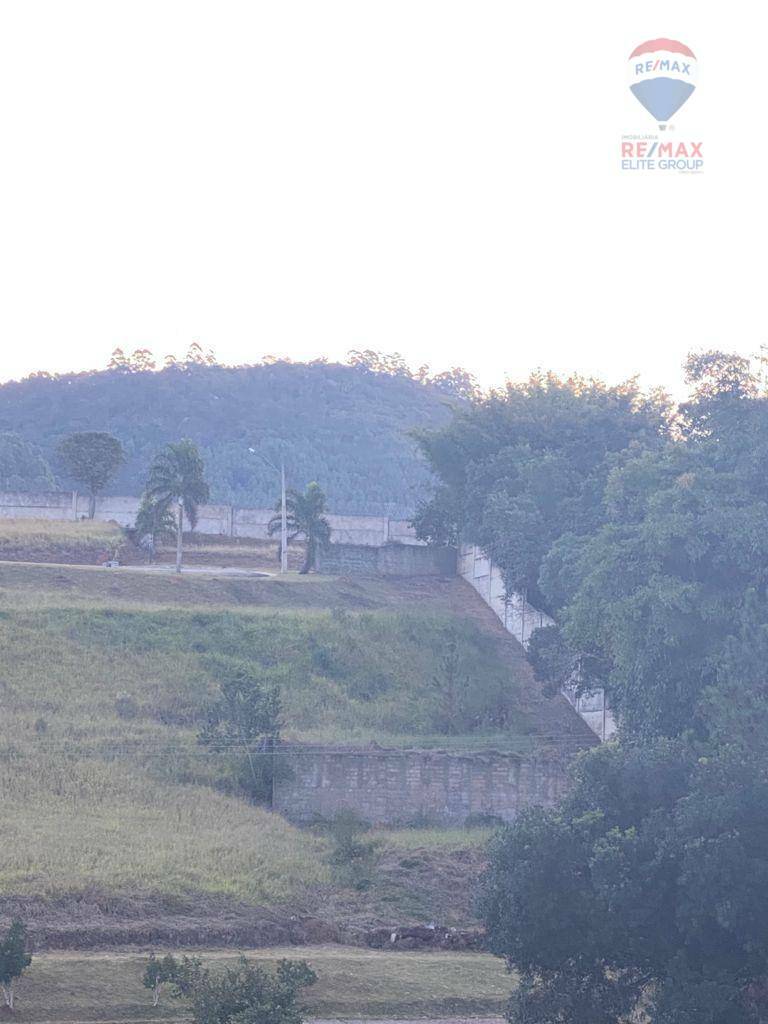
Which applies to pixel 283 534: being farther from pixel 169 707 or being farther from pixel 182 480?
pixel 169 707

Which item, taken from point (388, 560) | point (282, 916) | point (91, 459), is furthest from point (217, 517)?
point (282, 916)

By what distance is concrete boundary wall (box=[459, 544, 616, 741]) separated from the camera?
135ft

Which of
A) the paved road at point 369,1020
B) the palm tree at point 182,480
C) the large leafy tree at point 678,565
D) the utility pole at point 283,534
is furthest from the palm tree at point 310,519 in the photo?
the paved road at point 369,1020

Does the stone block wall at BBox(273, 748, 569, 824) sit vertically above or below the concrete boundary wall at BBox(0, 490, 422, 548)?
below

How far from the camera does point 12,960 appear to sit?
72.5ft

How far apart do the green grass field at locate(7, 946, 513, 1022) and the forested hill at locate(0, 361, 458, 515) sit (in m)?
55.9

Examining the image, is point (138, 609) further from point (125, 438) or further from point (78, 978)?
point (125, 438)

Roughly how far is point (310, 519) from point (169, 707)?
1283cm

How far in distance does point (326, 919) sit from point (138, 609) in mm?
16495

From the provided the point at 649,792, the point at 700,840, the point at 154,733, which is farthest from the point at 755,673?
the point at 154,733

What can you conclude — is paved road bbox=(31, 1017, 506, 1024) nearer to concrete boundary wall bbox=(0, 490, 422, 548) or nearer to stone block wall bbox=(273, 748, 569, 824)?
stone block wall bbox=(273, 748, 569, 824)

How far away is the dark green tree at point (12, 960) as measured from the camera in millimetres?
22094

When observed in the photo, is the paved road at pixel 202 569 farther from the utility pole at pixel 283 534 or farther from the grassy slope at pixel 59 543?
the grassy slope at pixel 59 543

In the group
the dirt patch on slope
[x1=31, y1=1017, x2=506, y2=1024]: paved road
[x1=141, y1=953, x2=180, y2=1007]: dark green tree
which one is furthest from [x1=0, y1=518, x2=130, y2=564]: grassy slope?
[x1=31, y1=1017, x2=506, y2=1024]: paved road
